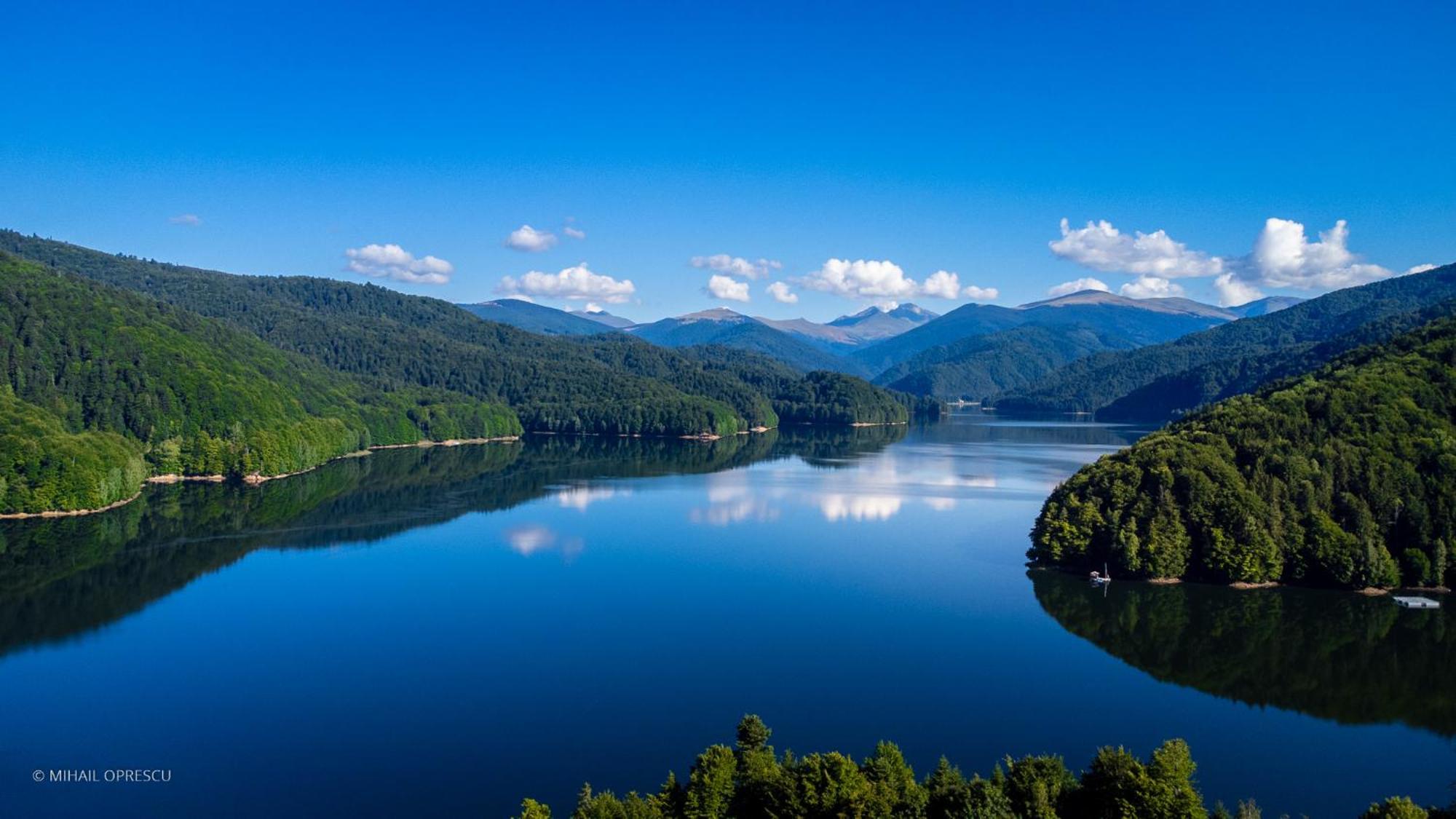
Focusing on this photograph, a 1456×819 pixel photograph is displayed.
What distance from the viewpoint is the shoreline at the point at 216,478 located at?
226ft

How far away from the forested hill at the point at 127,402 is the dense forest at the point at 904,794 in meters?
68.2

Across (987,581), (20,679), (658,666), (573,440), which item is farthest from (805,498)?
(573,440)

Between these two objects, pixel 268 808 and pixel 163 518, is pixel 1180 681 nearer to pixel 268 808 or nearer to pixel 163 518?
pixel 268 808

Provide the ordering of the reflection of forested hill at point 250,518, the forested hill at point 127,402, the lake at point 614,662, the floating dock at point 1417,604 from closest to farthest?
the lake at point 614,662
the floating dock at point 1417,604
the reflection of forested hill at point 250,518
the forested hill at point 127,402

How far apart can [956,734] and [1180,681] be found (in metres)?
12.3

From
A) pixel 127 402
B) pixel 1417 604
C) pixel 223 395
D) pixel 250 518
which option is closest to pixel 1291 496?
pixel 1417 604

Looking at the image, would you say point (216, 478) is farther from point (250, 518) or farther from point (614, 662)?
point (614, 662)

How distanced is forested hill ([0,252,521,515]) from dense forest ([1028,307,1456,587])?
7051cm

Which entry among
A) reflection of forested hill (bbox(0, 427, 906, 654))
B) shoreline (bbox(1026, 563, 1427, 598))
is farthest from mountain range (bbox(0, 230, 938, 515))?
shoreline (bbox(1026, 563, 1427, 598))

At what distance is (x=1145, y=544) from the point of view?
5256cm

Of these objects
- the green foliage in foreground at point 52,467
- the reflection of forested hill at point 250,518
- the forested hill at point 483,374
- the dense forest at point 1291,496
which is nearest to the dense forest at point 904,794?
the dense forest at point 1291,496

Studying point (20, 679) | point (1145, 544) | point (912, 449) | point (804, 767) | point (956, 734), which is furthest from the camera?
point (912, 449)

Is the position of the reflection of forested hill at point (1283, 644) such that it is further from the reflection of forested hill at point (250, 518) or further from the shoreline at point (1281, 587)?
the reflection of forested hill at point (250, 518)

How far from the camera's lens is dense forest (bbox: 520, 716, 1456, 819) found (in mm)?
20375
